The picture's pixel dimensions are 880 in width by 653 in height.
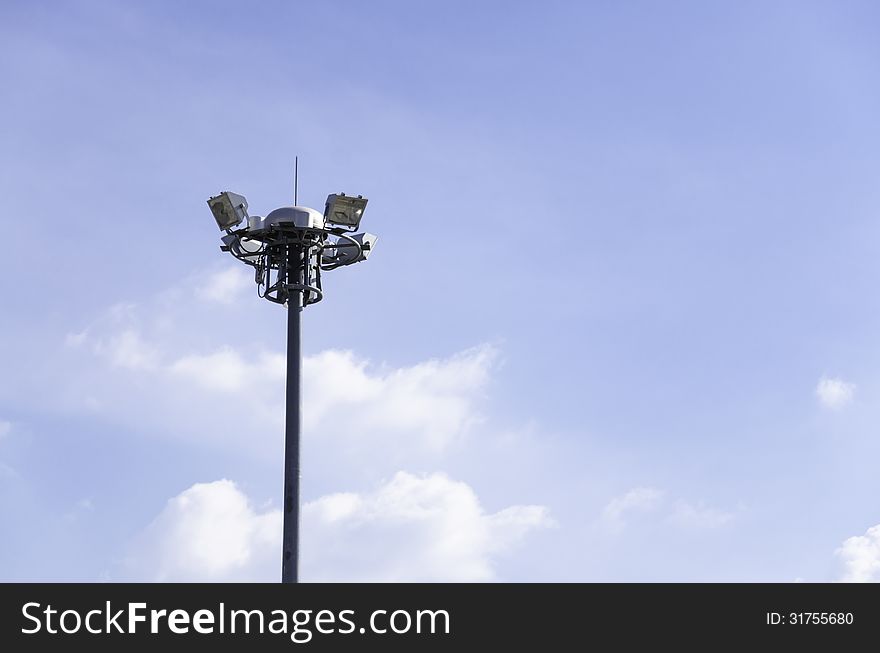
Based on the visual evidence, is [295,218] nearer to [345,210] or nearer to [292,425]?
[345,210]

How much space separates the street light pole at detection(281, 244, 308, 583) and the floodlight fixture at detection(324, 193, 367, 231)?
4.24ft

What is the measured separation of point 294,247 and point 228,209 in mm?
2117

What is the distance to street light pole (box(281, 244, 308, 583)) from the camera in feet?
108

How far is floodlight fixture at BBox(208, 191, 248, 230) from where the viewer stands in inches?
1422

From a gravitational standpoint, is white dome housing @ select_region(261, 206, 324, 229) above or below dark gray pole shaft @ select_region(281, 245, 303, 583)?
above

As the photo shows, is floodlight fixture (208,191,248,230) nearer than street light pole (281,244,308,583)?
No

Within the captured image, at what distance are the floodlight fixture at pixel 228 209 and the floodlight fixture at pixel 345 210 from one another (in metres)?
2.36

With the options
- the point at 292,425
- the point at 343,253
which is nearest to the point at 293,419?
the point at 292,425

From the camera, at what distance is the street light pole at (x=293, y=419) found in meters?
33.0
